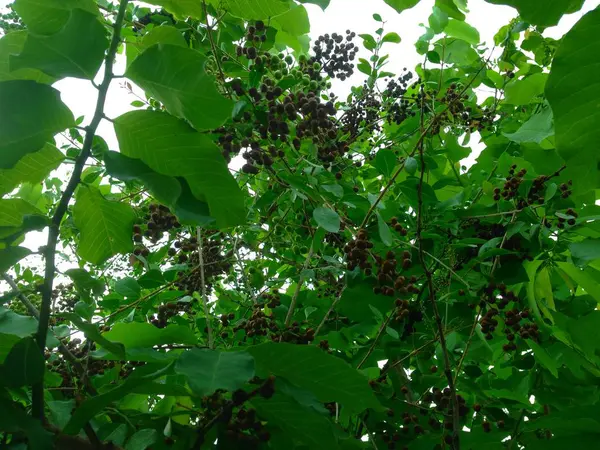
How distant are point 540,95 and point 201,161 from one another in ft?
6.06

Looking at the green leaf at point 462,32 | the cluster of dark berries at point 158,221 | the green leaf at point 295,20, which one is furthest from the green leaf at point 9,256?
the green leaf at point 462,32

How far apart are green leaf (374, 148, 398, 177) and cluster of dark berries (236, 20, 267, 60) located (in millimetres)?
528

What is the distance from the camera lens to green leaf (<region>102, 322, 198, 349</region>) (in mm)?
1172

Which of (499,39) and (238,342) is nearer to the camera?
(238,342)

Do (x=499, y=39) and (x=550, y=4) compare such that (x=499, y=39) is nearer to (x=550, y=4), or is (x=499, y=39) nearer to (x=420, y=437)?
(x=420, y=437)

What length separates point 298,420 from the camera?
112 centimetres

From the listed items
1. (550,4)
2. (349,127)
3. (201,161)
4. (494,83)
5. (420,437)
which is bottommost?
(420,437)

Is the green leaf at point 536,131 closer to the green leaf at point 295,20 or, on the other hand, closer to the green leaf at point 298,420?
the green leaf at point 295,20

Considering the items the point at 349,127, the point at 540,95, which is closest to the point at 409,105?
the point at 349,127

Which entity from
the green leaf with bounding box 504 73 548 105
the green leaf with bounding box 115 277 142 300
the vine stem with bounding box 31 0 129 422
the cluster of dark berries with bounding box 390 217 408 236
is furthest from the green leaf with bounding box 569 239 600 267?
the green leaf with bounding box 115 277 142 300

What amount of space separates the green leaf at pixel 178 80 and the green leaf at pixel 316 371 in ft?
1.34

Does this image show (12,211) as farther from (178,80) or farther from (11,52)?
(178,80)

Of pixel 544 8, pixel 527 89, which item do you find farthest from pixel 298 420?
pixel 527 89

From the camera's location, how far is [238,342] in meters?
2.37
